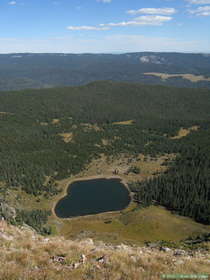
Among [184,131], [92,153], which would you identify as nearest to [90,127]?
[92,153]

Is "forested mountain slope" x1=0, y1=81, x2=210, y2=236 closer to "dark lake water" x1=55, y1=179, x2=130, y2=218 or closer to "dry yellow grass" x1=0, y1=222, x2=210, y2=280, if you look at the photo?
"dark lake water" x1=55, y1=179, x2=130, y2=218

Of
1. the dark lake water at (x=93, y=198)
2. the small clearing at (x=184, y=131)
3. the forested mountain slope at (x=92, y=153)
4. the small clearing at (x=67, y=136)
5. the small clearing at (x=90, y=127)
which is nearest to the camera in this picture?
the dark lake water at (x=93, y=198)

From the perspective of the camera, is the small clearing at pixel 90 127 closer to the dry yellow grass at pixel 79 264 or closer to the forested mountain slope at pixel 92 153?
the forested mountain slope at pixel 92 153

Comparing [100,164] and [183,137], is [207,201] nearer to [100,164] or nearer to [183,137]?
[100,164]

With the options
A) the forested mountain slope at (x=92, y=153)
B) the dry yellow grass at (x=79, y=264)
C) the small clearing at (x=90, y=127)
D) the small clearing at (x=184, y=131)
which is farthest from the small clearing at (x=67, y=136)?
the dry yellow grass at (x=79, y=264)

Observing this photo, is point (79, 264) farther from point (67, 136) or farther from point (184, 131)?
point (184, 131)

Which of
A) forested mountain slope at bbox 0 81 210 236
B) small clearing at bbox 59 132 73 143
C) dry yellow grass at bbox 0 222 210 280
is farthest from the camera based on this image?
small clearing at bbox 59 132 73 143

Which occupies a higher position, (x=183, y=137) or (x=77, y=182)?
(x=183, y=137)

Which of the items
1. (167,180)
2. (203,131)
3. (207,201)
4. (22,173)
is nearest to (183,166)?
(167,180)

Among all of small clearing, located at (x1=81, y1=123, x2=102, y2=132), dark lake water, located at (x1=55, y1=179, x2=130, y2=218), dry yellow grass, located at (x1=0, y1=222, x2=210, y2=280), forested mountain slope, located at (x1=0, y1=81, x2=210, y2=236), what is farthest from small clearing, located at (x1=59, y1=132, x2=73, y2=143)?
dry yellow grass, located at (x1=0, y1=222, x2=210, y2=280)
